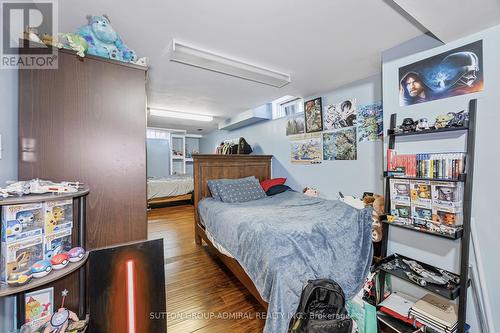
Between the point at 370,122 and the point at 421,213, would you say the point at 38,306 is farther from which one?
the point at 370,122

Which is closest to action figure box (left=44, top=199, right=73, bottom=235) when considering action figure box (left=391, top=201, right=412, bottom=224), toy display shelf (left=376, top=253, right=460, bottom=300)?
toy display shelf (left=376, top=253, right=460, bottom=300)

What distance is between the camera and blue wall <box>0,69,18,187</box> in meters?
0.98

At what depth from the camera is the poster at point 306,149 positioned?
3053 mm

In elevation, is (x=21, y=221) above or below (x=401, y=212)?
above

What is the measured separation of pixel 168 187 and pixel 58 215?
4598mm

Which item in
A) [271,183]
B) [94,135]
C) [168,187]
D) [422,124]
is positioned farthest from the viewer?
[168,187]

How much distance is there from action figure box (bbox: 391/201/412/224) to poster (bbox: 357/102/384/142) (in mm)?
922

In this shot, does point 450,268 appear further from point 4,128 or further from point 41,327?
point 4,128

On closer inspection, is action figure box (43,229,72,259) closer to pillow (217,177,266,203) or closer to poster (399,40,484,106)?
pillow (217,177,266,203)

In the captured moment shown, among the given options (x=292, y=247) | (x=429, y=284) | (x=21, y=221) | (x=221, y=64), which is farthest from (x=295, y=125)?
(x=21, y=221)

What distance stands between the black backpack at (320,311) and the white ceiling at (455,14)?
184 cm

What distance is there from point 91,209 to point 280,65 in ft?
7.13

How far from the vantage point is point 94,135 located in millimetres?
1160

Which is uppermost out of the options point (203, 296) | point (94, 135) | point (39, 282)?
point (94, 135)
